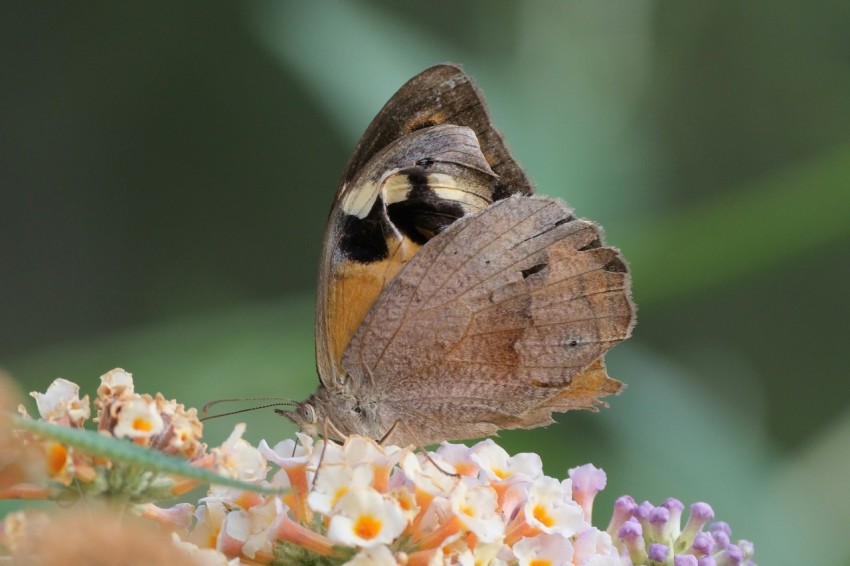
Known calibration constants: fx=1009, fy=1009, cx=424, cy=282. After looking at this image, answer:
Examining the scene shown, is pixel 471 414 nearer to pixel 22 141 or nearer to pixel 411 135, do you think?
pixel 411 135

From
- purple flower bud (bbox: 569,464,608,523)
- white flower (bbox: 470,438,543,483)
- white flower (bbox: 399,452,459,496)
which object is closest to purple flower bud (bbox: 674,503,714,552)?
purple flower bud (bbox: 569,464,608,523)

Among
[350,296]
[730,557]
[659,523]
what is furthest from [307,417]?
[730,557]

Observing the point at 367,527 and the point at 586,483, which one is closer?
the point at 367,527

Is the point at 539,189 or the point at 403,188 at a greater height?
the point at 539,189

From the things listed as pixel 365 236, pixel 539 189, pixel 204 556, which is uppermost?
pixel 539 189

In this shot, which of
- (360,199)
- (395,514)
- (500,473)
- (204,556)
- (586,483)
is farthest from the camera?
(360,199)

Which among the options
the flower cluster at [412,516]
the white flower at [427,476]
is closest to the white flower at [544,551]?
the flower cluster at [412,516]

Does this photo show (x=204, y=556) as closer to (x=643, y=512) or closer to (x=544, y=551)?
(x=544, y=551)
